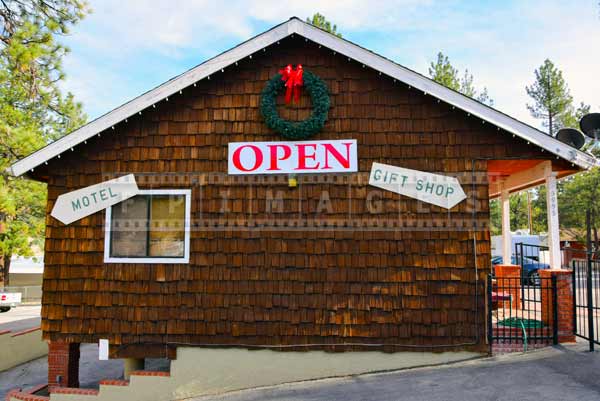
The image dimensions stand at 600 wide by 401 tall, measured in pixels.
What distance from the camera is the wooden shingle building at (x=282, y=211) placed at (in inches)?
313

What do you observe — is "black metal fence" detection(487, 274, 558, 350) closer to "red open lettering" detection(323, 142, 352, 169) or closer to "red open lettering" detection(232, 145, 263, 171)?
"red open lettering" detection(323, 142, 352, 169)

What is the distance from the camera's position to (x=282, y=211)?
821cm

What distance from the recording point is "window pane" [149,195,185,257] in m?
8.31

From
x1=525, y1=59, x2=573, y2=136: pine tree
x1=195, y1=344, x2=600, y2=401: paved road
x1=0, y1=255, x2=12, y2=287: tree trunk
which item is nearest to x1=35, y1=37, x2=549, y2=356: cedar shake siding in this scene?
x1=195, y1=344, x2=600, y2=401: paved road

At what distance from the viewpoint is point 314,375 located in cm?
793

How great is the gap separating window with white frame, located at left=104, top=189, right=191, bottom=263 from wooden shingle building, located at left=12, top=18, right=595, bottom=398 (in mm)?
24

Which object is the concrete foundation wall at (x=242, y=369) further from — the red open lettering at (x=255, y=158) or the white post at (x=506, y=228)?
the white post at (x=506, y=228)

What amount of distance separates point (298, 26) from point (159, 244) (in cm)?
427

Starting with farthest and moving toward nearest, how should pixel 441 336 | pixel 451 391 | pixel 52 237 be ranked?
pixel 52 237 → pixel 441 336 → pixel 451 391

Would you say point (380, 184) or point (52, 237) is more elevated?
point (380, 184)

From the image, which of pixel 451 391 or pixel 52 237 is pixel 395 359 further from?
pixel 52 237

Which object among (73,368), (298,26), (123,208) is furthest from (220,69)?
(73,368)

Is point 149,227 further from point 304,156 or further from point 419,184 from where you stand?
point 419,184

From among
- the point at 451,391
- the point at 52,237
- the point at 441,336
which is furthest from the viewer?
the point at 52,237
